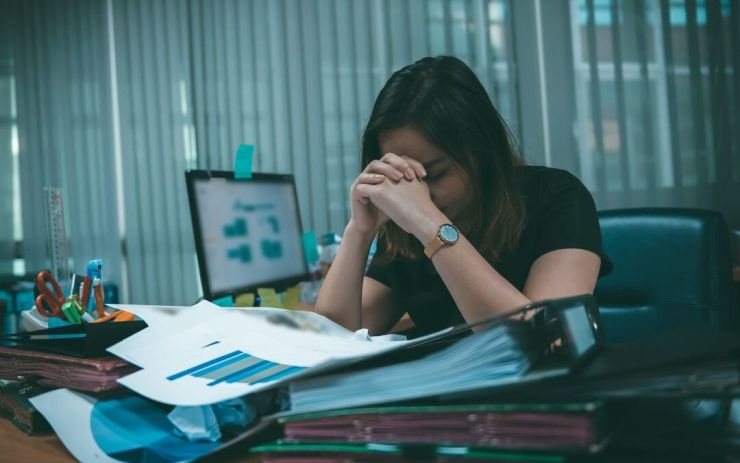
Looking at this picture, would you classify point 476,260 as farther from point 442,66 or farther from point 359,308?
point 442,66

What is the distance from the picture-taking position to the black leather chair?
4.28 ft

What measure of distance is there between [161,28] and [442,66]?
2.88 metres

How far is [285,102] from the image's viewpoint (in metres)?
3.31

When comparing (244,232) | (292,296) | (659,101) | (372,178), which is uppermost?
(659,101)

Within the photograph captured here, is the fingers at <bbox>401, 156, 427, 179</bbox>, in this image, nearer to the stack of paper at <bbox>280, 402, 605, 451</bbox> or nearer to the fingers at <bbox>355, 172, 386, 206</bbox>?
the fingers at <bbox>355, 172, 386, 206</bbox>

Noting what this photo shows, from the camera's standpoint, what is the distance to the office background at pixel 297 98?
2.75 m

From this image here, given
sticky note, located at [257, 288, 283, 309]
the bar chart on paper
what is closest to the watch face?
the bar chart on paper

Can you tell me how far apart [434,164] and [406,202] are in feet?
0.61

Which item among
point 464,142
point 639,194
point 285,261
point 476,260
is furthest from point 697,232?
point 639,194

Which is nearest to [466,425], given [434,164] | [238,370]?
[238,370]

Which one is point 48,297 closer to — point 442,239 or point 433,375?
point 442,239

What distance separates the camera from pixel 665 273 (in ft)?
4.43

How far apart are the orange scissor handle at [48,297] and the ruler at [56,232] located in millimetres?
358

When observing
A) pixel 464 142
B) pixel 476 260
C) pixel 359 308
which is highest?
pixel 464 142
